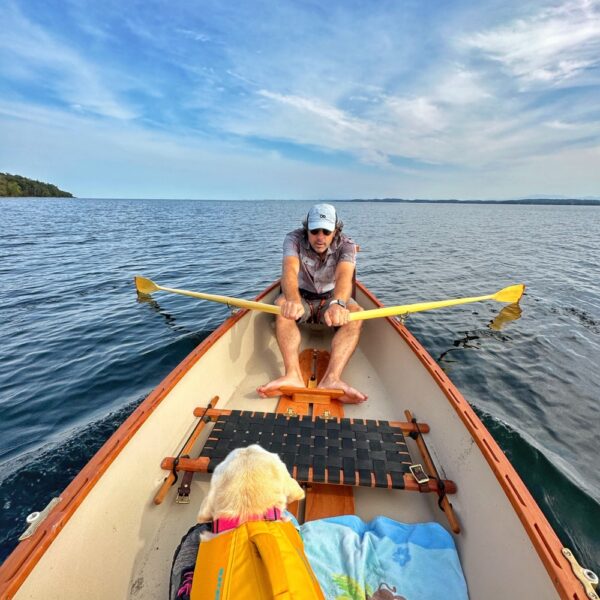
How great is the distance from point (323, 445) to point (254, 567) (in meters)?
1.55

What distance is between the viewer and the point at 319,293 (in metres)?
4.79

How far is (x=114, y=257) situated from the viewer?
48.3ft

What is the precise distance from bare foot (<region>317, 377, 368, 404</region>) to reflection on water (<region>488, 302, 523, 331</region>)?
5216mm

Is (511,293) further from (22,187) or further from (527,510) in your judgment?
(22,187)

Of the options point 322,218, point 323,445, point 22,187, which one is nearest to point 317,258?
point 322,218

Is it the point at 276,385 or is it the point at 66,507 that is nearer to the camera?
the point at 66,507

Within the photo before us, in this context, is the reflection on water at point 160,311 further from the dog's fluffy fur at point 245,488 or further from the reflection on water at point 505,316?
the reflection on water at point 505,316

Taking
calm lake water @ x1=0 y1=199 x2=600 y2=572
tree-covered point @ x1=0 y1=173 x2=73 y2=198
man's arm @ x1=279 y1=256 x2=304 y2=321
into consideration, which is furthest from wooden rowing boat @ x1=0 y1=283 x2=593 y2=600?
tree-covered point @ x1=0 y1=173 x2=73 y2=198

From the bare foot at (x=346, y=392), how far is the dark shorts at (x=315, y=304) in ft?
4.31

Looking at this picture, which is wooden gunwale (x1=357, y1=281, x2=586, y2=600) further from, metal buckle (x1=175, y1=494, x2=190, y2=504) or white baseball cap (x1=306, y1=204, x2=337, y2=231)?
white baseball cap (x1=306, y1=204, x2=337, y2=231)

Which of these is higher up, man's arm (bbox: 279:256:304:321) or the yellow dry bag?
man's arm (bbox: 279:256:304:321)

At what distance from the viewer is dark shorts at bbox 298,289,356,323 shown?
481 cm

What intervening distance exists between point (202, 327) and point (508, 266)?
13.2 metres

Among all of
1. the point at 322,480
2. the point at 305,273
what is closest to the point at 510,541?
the point at 322,480
